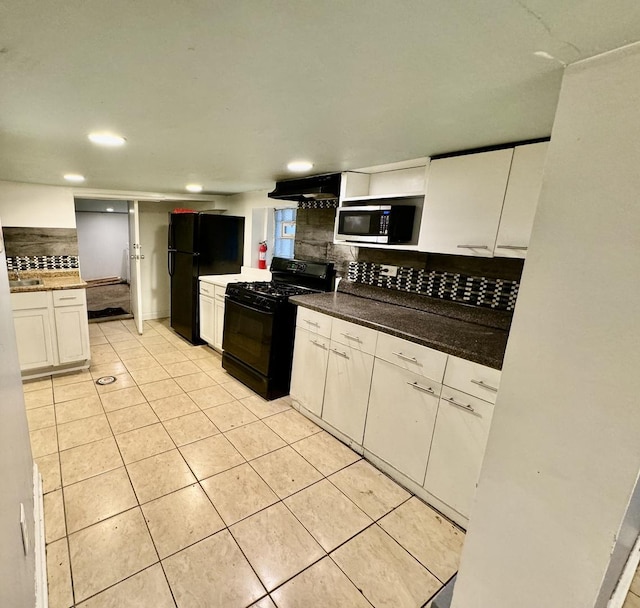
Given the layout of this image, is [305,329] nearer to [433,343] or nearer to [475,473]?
[433,343]

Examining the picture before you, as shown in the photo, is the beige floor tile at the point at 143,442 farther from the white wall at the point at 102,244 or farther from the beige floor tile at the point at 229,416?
the white wall at the point at 102,244

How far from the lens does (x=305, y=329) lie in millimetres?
2516

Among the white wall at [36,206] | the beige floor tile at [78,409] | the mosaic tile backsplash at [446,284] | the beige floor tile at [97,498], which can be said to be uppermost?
the white wall at [36,206]

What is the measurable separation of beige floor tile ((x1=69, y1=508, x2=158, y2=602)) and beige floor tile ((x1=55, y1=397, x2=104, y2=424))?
121 cm

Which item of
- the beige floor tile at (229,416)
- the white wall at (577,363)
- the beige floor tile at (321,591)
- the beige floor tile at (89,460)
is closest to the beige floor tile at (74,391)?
the beige floor tile at (89,460)

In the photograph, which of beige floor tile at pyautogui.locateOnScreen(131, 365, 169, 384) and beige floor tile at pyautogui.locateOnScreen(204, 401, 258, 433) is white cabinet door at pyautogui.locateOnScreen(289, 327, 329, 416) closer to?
beige floor tile at pyautogui.locateOnScreen(204, 401, 258, 433)

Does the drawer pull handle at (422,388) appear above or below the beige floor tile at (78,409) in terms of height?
above

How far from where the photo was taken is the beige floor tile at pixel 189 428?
230 centimetres

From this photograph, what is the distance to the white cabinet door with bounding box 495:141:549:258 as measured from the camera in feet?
5.19

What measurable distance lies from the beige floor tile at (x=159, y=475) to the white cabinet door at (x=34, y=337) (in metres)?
1.81

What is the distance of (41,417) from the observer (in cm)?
244

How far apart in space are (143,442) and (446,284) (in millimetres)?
2420

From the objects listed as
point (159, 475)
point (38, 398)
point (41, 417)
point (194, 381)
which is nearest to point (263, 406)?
point (194, 381)

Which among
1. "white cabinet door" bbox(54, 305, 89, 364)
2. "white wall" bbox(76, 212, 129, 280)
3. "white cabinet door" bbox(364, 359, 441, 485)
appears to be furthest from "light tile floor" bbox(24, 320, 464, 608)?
"white wall" bbox(76, 212, 129, 280)
